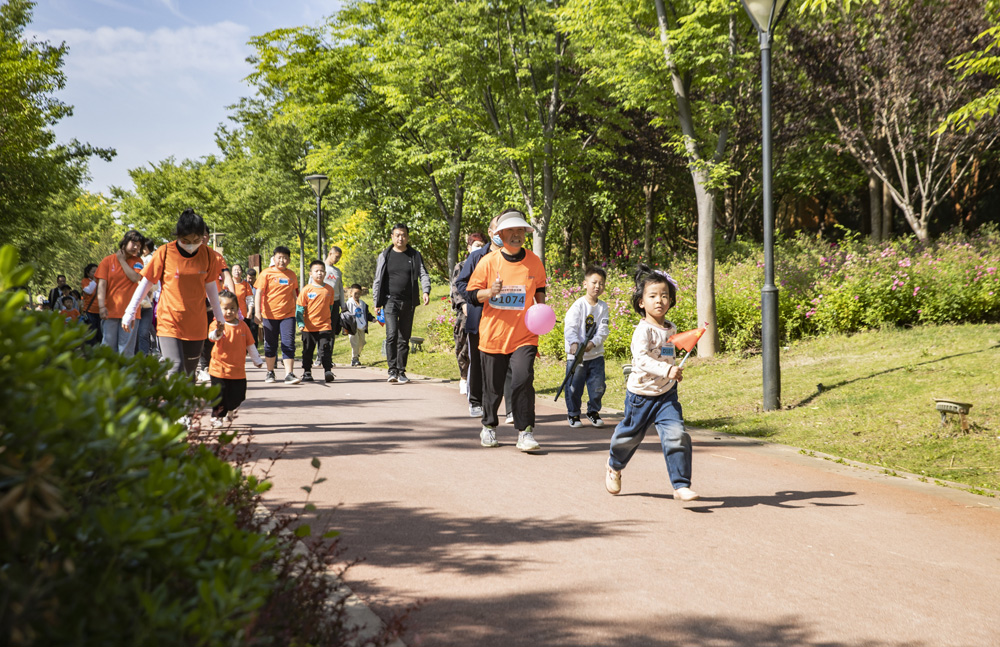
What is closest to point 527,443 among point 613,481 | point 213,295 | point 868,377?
point 613,481

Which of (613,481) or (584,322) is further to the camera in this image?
(584,322)

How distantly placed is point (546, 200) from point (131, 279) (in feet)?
34.2

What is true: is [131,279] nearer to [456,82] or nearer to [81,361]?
[81,361]

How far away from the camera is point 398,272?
492 inches

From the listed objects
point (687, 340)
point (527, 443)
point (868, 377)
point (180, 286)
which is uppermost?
point (180, 286)

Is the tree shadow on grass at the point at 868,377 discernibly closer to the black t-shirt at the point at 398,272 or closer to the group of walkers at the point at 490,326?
the group of walkers at the point at 490,326

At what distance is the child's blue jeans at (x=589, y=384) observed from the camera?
8891 millimetres

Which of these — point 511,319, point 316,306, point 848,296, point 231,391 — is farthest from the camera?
point 316,306

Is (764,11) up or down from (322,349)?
up

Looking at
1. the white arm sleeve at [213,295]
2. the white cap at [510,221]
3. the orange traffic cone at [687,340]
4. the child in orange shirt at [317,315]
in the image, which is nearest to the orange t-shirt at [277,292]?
the child in orange shirt at [317,315]

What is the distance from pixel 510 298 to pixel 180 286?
2.97 meters

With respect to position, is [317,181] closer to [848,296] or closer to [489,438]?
[848,296]

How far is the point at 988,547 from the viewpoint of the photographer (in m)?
4.75

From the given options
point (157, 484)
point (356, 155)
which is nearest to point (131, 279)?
point (157, 484)
